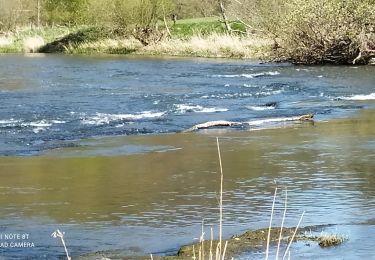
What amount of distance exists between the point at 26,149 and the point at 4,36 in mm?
52263

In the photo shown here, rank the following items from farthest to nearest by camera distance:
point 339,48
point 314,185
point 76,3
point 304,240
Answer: point 76,3 → point 339,48 → point 314,185 → point 304,240

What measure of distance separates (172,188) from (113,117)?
8.90 metres

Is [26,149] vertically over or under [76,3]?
under

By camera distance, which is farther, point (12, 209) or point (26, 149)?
point (26, 149)

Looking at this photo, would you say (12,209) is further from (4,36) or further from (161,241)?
(4,36)

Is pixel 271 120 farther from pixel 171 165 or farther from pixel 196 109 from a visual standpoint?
pixel 171 165

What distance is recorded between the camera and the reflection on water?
24.5 ft

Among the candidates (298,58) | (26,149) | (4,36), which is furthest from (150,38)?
(26,149)

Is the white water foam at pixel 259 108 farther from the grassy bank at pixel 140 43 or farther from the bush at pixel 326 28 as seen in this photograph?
the grassy bank at pixel 140 43

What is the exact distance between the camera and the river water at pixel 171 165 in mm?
7508

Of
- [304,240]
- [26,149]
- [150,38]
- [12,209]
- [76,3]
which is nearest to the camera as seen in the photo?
[304,240]

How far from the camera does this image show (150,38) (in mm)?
55000

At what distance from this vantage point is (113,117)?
18125 mm

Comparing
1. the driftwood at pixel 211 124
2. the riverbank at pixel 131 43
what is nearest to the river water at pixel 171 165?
the driftwood at pixel 211 124
